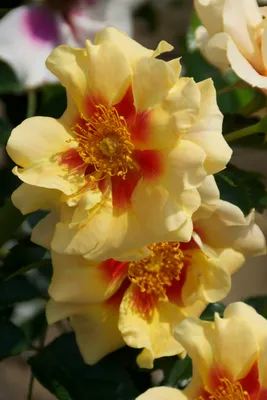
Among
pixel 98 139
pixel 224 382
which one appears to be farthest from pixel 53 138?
pixel 224 382

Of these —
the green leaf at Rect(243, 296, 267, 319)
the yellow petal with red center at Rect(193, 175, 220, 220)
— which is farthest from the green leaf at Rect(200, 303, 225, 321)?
the yellow petal with red center at Rect(193, 175, 220, 220)

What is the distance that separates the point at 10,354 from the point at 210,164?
222mm

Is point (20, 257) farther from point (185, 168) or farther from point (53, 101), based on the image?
point (185, 168)

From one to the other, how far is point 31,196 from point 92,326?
0.34 ft

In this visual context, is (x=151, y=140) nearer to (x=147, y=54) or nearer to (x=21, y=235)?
(x=147, y=54)

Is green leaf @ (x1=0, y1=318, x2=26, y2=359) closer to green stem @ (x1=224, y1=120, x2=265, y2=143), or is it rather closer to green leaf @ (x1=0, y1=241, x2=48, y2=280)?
green leaf @ (x1=0, y1=241, x2=48, y2=280)

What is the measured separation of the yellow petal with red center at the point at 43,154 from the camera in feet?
1.11

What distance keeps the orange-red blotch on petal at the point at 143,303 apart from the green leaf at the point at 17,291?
0.11 metres

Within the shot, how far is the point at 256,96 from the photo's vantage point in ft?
1.34

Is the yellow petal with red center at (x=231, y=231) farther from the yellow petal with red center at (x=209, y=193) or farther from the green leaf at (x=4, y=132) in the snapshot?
the green leaf at (x=4, y=132)

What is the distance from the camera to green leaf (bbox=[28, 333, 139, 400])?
44cm

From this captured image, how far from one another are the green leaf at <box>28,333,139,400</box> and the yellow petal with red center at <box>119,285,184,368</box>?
5 cm

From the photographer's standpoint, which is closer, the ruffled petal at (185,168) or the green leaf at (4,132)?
the ruffled petal at (185,168)

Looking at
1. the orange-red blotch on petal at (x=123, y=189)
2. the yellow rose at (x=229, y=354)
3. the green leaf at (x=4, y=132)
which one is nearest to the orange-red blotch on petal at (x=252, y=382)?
the yellow rose at (x=229, y=354)
